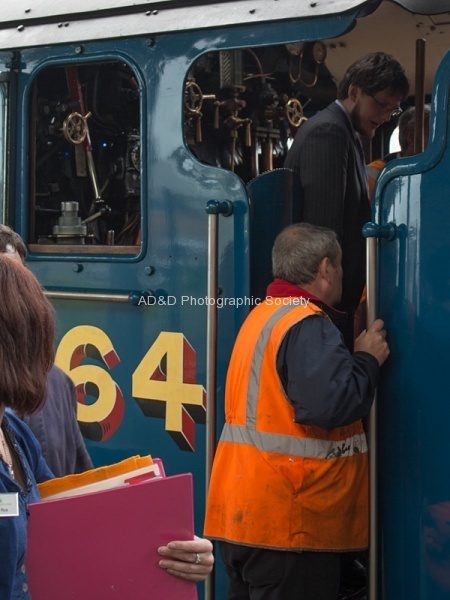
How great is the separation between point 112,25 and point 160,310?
1128 mm

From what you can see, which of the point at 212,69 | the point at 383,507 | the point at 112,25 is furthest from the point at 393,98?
the point at 383,507

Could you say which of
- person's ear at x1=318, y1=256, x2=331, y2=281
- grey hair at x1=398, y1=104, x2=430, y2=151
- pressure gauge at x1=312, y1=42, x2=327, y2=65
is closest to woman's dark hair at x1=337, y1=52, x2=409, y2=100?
grey hair at x1=398, y1=104, x2=430, y2=151

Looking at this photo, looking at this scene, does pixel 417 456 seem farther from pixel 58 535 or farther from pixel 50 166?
pixel 50 166

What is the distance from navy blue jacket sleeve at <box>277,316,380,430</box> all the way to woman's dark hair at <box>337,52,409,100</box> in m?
1.22

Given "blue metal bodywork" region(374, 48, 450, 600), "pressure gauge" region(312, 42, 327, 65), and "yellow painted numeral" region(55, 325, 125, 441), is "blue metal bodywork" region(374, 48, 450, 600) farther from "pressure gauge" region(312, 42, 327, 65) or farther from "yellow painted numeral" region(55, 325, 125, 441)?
"pressure gauge" region(312, 42, 327, 65)

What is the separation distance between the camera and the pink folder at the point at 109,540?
5.64 feet

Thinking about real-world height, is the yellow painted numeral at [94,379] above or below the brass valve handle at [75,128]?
below

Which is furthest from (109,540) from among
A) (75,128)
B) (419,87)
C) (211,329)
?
(75,128)

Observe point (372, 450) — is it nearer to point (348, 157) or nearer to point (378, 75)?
point (348, 157)

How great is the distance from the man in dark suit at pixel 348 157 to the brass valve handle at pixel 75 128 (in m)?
0.91

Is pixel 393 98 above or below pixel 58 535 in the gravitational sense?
above

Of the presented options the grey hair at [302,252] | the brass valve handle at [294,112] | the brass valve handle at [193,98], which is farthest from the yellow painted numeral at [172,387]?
the brass valve handle at [294,112]

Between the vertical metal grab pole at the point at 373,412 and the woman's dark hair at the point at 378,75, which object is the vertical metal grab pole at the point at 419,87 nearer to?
the woman's dark hair at the point at 378,75

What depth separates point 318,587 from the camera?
2.98 m
